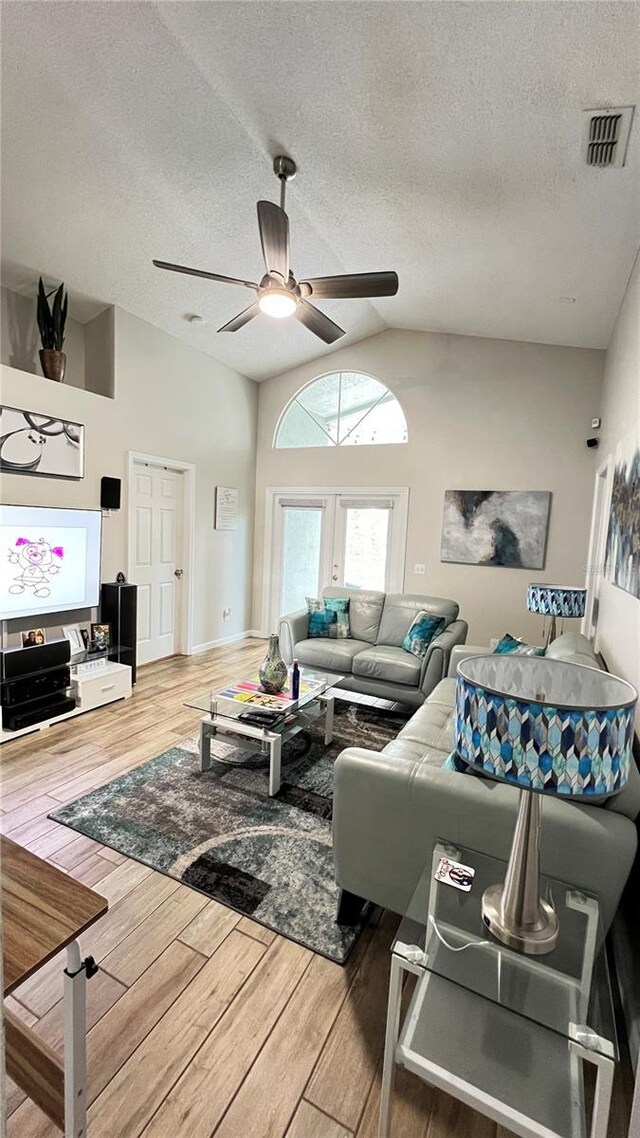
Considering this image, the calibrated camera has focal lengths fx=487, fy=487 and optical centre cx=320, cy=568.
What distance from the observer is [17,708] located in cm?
308

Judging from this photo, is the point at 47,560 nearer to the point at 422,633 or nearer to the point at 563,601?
the point at 422,633

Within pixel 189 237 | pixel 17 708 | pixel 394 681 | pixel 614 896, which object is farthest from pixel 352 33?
pixel 17 708

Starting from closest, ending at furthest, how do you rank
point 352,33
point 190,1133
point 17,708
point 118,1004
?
point 190,1133 < point 118,1004 < point 352,33 < point 17,708

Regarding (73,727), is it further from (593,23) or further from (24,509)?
(593,23)

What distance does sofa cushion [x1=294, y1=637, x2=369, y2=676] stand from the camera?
3.90 m

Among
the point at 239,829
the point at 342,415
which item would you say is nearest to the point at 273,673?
the point at 239,829

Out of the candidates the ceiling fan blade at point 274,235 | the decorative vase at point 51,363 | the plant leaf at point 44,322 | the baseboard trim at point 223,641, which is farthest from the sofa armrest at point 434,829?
the baseboard trim at point 223,641

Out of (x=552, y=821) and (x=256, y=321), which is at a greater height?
(x=256, y=321)

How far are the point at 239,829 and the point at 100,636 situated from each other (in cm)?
223

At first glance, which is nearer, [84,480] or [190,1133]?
[190,1133]

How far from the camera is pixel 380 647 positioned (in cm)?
412

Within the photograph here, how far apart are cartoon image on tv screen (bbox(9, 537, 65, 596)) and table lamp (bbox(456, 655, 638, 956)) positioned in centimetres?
311

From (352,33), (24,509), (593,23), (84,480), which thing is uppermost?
(352,33)

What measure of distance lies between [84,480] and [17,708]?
179cm
